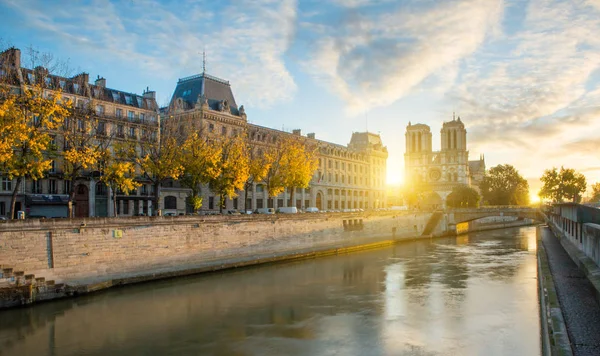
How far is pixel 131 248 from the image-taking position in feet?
116

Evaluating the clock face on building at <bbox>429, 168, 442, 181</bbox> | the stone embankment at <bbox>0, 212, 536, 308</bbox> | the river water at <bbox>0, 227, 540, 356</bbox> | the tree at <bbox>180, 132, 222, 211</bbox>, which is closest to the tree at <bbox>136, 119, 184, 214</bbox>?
the tree at <bbox>180, 132, 222, 211</bbox>

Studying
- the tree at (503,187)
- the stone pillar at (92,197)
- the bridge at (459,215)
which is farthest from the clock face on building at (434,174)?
the stone pillar at (92,197)

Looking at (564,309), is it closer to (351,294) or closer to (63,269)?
(351,294)

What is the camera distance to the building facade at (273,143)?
62.2 m

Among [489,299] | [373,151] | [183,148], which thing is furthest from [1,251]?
[373,151]

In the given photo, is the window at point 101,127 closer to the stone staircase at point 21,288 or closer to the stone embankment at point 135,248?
the stone embankment at point 135,248

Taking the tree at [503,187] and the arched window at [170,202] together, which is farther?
the tree at [503,187]

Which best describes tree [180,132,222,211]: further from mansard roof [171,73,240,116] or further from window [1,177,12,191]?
mansard roof [171,73,240,116]

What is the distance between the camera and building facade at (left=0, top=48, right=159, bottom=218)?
44500mm

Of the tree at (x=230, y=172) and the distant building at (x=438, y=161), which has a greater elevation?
the distant building at (x=438, y=161)

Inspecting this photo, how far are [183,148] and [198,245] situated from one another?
9765mm

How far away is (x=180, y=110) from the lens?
63.1 m

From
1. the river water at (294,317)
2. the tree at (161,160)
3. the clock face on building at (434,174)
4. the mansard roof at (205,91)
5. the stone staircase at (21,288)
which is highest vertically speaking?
the mansard roof at (205,91)

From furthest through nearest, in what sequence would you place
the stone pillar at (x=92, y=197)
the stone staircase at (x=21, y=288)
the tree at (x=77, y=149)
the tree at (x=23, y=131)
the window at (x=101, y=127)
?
1. the stone pillar at (x=92, y=197)
2. the window at (x=101, y=127)
3. the tree at (x=77, y=149)
4. the tree at (x=23, y=131)
5. the stone staircase at (x=21, y=288)
